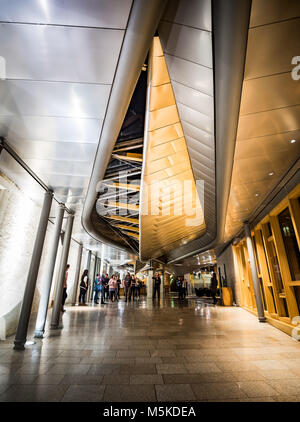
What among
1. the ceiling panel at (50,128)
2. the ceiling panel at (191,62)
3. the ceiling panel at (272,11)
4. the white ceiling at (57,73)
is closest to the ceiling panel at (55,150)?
the white ceiling at (57,73)

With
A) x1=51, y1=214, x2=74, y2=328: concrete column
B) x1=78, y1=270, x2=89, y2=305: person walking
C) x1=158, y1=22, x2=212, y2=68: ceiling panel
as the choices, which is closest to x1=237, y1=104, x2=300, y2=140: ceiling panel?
x1=158, y1=22, x2=212, y2=68: ceiling panel

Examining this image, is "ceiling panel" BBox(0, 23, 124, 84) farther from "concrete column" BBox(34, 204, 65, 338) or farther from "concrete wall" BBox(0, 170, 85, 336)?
"concrete column" BBox(34, 204, 65, 338)

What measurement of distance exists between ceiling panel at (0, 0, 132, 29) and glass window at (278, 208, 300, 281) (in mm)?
5878

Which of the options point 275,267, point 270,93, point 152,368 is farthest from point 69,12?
point 275,267

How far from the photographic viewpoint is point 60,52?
7.47ft

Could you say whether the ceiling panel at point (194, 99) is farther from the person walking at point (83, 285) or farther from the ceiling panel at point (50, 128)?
the person walking at point (83, 285)

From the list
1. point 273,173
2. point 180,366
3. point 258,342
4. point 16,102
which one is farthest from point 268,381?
point 16,102

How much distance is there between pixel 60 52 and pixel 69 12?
0.43 m

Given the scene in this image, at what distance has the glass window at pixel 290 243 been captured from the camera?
216 inches

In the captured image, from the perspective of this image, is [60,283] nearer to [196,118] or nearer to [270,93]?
[196,118]

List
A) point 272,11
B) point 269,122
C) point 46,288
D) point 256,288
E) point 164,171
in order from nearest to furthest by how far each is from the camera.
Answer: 1. point 272,11
2. point 269,122
3. point 46,288
4. point 164,171
5. point 256,288

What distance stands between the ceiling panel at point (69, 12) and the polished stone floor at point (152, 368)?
12.1 feet

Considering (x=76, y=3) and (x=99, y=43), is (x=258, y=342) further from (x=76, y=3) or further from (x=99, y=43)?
(x=76, y=3)

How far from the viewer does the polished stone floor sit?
2193 millimetres
